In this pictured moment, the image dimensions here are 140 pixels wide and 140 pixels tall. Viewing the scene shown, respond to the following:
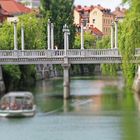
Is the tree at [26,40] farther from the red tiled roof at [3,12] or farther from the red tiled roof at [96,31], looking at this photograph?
the red tiled roof at [96,31]

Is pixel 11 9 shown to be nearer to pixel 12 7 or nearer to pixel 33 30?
pixel 12 7

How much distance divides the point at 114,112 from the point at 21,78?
108 feet

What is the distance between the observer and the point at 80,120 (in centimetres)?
5022

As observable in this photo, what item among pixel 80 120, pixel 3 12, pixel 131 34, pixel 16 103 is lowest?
pixel 80 120

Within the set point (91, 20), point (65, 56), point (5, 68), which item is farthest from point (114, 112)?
point (91, 20)


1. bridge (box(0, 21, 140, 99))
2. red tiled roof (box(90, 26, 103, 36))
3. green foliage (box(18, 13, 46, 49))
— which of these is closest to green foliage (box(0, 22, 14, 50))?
green foliage (box(18, 13, 46, 49))

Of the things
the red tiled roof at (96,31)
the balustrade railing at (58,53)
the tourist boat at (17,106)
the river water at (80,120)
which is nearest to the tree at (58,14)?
the balustrade railing at (58,53)

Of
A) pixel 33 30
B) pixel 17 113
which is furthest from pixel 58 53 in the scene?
pixel 33 30

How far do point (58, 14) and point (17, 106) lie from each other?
5152 cm

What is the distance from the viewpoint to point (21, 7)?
142 m

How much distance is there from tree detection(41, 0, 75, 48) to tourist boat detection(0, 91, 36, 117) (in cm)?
4736

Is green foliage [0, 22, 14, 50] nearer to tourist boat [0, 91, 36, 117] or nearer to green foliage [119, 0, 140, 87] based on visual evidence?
green foliage [119, 0, 140, 87]

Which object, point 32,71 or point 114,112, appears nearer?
point 114,112

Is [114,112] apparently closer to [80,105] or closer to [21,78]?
[80,105]
